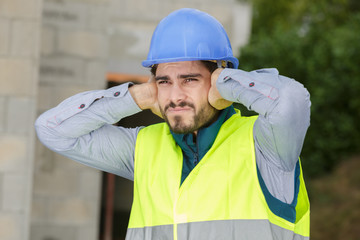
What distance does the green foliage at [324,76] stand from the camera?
31.5 ft

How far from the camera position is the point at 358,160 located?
957cm

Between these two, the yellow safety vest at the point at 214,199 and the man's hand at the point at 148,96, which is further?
the man's hand at the point at 148,96

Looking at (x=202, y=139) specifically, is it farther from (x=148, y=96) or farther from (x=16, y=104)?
(x=16, y=104)

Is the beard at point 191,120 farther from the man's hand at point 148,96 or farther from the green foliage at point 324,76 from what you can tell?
the green foliage at point 324,76

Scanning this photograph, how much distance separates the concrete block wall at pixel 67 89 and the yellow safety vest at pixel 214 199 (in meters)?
3.70

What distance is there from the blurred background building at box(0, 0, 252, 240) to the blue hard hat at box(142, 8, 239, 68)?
2.74 m

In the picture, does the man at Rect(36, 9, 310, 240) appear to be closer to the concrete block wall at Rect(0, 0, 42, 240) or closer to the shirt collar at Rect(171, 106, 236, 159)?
the shirt collar at Rect(171, 106, 236, 159)

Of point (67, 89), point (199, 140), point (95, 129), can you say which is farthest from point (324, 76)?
point (199, 140)

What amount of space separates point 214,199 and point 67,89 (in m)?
4.02

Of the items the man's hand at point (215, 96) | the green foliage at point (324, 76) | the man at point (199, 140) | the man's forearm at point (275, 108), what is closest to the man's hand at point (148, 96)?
the man at point (199, 140)

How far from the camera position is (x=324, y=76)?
31.9ft

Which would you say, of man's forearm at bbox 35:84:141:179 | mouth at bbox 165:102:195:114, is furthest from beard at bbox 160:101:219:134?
man's forearm at bbox 35:84:141:179

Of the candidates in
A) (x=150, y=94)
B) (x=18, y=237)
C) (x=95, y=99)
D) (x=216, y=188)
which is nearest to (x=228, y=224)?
(x=216, y=188)

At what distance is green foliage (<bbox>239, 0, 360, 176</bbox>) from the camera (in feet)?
31.5
